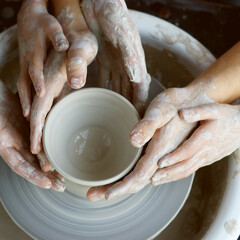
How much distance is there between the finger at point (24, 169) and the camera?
3.94ft

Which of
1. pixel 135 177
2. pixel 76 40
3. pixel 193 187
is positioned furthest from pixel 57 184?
pixel 193 187

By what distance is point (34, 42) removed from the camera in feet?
4.40

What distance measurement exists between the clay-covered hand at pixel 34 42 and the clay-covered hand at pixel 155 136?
13.8 inches

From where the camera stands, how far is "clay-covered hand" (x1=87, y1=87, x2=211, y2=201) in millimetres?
1121

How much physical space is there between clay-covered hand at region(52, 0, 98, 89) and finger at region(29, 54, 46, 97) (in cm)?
12

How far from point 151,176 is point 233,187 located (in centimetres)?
33

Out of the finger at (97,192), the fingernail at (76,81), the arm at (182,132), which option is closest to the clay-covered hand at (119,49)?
the arm at (182,132)

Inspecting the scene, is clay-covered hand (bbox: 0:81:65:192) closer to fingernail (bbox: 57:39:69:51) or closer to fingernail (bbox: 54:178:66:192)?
fingernail (bbox: 54:178:66:192)

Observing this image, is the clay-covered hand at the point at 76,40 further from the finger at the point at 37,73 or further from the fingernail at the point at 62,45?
the finger at the point at 37,73

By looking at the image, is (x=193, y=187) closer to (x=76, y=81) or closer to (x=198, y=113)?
(x=198, y=113)

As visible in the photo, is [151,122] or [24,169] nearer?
[151,122]

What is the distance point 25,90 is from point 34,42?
0.18 meters

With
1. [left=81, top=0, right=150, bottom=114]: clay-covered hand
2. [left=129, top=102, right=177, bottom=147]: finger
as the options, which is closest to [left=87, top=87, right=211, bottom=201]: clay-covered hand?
[left=129, top=102, right=177, bottom=147]: finger

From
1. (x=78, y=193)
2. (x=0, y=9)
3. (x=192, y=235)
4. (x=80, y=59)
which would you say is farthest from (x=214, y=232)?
(x=0, y=9)
